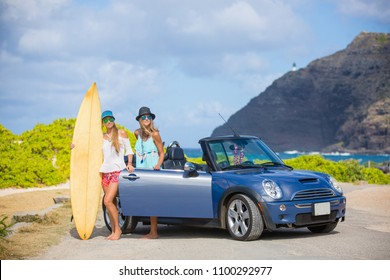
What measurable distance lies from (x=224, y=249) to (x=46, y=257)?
8.17 ft

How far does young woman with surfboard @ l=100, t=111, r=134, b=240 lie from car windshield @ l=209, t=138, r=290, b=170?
1454 millimetres

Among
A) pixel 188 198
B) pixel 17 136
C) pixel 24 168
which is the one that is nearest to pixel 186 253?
pixel 188 198

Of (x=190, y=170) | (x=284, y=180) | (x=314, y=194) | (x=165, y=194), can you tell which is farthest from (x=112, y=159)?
(x=314, y=194)

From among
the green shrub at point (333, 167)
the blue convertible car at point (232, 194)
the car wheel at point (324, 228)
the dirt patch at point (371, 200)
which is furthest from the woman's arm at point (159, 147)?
the green shrub at point (333, 167)

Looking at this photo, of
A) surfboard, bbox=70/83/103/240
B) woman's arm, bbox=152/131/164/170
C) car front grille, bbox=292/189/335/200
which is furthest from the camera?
surfboard, bbox=70/83/103/240

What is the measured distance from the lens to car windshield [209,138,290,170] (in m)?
11.2

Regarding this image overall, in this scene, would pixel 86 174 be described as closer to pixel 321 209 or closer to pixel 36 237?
pixel 36 237

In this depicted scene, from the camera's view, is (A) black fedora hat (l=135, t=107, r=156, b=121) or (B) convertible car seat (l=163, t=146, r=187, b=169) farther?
(B) convertible car seat (l=163, t=146, r=187, b=169)

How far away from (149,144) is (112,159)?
652mm

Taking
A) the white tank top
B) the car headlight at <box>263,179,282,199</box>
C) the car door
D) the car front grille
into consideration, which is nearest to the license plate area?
the car front grille

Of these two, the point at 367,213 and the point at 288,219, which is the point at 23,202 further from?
the point at 288,219

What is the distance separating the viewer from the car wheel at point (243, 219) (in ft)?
33.2

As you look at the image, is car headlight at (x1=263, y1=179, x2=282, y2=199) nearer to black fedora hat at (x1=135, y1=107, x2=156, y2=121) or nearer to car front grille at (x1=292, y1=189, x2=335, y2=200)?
car front grille at (x1=292, y1=189, x2=335, y2=200)

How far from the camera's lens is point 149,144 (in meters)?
11.1
